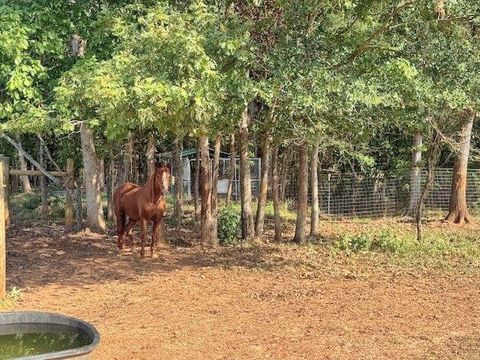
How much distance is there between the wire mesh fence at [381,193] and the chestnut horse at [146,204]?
823cm

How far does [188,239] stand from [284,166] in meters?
7.12

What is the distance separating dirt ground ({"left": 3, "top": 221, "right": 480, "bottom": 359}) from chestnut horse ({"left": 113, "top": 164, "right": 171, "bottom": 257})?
21.5 inches

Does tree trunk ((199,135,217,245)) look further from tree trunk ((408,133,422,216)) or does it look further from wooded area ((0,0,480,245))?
tree trunk ((408,133,422,216))

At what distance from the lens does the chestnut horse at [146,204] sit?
9875 millimetres

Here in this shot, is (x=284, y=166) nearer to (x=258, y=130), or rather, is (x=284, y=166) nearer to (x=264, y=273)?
(x=258, y=130)

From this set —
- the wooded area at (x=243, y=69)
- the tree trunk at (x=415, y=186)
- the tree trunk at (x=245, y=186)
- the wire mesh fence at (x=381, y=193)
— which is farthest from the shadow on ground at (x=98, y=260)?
the wire mesh fence at (x=381, y=193)

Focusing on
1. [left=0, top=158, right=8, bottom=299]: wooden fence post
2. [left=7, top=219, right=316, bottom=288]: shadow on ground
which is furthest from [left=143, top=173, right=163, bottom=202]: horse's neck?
[left=0, top=158, right=8, bottom=299]: wooden fence post

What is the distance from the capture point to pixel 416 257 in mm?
9992

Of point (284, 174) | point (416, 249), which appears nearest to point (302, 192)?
point (416, 249)

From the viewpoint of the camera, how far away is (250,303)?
7.03m

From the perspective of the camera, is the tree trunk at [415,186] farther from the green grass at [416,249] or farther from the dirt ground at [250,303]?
the dirt ground at [250,303]

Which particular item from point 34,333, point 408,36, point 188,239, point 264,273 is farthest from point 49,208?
point 34,333

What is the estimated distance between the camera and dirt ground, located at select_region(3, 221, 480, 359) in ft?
17.5

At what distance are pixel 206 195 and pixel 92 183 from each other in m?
3.05
